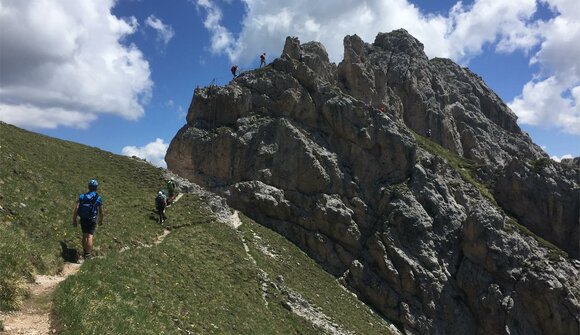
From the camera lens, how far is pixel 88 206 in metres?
22.9

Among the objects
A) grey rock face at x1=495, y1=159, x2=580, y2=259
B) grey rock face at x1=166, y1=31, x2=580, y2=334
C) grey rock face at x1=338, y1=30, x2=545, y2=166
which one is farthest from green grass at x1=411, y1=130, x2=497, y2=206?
grey rock face at x1=338, y1=30, x2=545, y2=166

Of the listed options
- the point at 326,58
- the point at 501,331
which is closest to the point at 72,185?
the point at 501,331

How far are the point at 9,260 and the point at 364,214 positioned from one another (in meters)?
66.2

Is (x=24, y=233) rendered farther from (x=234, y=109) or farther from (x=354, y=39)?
(x=354, y=39)

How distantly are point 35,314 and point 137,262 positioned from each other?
10433mm

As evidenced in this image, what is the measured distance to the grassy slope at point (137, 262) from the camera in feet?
57.9

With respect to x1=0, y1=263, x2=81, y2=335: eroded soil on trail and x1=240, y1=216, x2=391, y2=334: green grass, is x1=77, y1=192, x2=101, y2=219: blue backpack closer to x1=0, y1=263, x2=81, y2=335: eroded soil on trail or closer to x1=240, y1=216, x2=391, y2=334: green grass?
x1=0, y1=263, x2=81, y2=335: eroded soil on trail

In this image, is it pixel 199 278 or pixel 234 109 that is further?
pixel 234 109

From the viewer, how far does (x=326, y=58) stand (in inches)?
4567

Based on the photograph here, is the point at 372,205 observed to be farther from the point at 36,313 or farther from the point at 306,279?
the point at 36,313

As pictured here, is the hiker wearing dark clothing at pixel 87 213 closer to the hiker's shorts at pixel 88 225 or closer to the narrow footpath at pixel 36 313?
the hiker's shorts at pixel 88 225

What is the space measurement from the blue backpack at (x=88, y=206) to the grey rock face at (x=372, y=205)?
49103mm

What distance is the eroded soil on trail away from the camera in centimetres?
1379

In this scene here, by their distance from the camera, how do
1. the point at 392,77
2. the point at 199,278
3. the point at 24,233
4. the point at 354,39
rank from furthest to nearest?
the point at 392,77 < the point at 354,39 < the point at 199,278 < the point at 24,233
